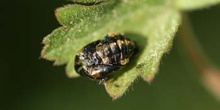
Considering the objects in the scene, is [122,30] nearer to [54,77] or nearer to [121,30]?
[121,30]

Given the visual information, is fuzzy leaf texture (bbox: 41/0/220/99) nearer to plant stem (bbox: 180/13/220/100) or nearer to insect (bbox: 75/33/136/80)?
insect (bbox: 75/33/136/80)

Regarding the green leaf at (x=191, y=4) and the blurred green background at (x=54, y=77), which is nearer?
the green leaf at (x=191, y=4)

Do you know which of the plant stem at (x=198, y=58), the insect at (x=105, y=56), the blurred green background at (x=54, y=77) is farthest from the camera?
the blurred green background at (x=54, y=77)

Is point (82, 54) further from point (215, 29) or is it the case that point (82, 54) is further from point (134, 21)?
point (215, 29)

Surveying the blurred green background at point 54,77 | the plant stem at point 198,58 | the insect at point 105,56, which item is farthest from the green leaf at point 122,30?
the blurred green background at point 54,77

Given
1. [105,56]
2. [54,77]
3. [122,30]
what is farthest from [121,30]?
[54,77]

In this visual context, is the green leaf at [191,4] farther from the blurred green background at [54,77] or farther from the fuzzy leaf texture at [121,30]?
the blurred green background at [54,77]
